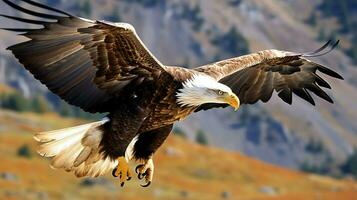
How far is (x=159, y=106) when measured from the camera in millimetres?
9922

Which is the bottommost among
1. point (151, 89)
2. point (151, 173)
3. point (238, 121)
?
point (151, 173)

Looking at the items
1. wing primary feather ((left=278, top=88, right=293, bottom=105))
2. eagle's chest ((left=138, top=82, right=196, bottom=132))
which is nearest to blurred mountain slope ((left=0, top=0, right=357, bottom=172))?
wing primary feather ((left=278, top=88, right=293, bottom=105))

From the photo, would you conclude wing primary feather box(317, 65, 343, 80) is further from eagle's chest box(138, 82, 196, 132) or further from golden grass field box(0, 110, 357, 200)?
golden grass field box(0, 110, 357, 200)

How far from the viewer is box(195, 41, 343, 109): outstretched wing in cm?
1151

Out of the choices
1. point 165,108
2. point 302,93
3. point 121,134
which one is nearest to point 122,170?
point 121,134

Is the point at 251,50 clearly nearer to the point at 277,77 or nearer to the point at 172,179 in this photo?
the point at 172,179

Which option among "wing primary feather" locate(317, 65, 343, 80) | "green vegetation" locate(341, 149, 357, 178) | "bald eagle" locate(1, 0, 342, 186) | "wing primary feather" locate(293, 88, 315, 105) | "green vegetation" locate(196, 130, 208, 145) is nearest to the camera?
"bald eagle" locate(1, 0, 342, 186)

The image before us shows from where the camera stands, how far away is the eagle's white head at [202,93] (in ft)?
32.2

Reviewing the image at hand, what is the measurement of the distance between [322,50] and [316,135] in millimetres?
85885

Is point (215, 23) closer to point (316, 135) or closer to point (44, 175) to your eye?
point (316, 135)

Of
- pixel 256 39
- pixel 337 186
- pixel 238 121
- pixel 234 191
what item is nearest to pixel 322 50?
pixel 234 191

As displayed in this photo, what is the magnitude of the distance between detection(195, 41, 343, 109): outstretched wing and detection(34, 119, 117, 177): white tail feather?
1.52 metres

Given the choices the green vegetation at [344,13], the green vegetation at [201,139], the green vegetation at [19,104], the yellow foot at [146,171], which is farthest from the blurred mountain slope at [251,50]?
the yellow foot at [146,171]

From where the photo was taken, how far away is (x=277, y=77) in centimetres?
1218
